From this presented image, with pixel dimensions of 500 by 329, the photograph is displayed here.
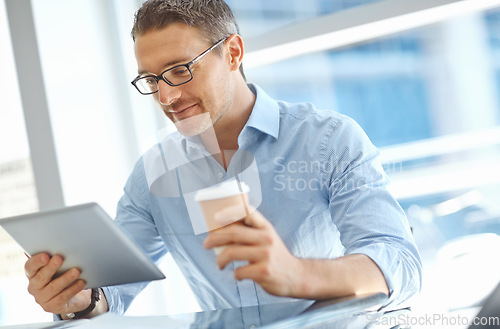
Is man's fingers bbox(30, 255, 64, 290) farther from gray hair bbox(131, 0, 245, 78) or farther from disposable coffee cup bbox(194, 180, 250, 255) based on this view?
gray hair bbox(131, 0, 245, 78)

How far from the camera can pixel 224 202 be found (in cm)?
72

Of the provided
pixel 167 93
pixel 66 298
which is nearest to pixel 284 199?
pixel 167 93

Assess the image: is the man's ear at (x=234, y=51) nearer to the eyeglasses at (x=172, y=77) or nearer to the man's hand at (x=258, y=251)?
the eyeglasses at (x=172, y=77)

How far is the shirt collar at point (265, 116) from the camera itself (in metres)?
1.24

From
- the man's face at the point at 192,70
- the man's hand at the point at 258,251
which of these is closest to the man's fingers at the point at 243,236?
the man's hand at the point at 258,251

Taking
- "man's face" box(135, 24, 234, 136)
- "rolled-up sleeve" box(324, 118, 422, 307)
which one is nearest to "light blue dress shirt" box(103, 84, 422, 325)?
"rolled-up sleeve" box(324, 118, 422, 307)

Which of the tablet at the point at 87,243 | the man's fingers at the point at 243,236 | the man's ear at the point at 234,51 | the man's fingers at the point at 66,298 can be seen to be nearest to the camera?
the man's fingers at the point at 243,236

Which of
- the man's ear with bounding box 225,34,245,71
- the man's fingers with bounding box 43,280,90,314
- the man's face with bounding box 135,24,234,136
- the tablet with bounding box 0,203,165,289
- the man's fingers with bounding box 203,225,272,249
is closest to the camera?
the man's fingers with bounding box 203,225,272,249

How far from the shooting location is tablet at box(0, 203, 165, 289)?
33.6 inches

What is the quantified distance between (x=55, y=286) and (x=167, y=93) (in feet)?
1.75

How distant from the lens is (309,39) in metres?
1.87

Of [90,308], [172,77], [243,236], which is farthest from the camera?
[172,77]

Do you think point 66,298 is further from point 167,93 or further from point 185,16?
point 185,16

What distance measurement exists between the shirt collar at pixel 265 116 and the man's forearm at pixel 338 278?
1.64 ft
